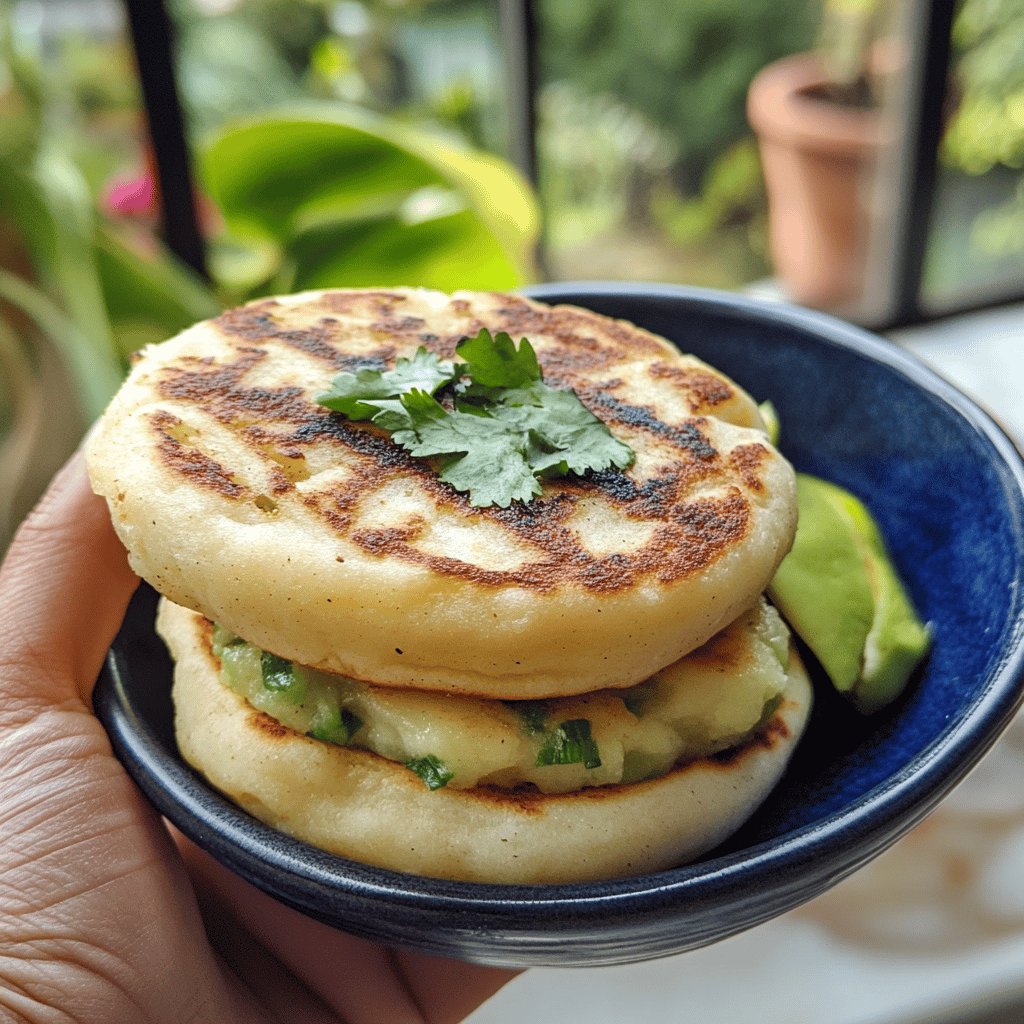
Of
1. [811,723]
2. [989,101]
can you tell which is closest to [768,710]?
[811,723]

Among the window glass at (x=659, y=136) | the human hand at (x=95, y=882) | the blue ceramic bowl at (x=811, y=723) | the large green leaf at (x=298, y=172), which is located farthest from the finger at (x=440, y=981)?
the window glass at (x=659, y=136)

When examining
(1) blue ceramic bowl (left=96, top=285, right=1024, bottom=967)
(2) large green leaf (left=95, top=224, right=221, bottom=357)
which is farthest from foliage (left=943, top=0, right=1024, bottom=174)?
(1) blue ceramic bowl (left=96, top=285, right=1024, bottom=967)

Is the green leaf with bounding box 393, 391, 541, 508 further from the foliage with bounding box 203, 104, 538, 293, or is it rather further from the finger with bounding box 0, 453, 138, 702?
the foliage with bounding box 203, 104, 538, 293

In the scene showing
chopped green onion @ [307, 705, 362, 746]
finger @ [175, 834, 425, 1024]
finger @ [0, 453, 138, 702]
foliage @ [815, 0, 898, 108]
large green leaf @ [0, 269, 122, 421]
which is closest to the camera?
chopped green onion @ [307, 705, 362, 746]

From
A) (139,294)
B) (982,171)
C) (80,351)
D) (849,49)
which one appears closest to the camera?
(80,351)

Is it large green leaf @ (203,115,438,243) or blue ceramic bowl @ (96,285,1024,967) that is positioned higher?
blue ceramic bowl @ (96,285,1024,967)

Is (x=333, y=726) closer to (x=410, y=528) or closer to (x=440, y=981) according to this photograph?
(x=410, y=528)
